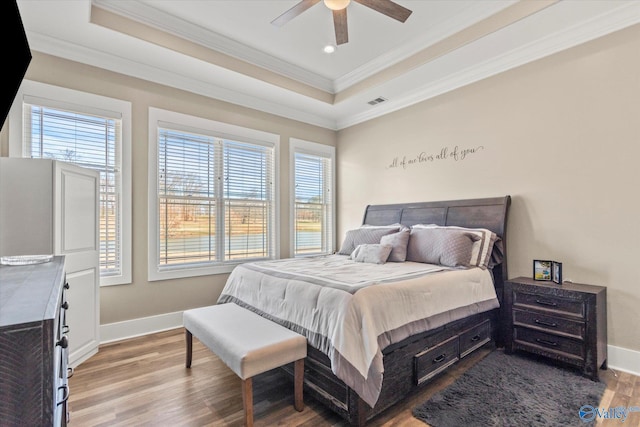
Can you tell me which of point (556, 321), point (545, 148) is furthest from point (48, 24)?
point (556, 321)

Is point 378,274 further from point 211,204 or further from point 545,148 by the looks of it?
point 211,204

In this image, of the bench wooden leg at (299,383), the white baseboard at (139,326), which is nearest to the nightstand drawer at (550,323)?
the bench wooden leg at (299,383)

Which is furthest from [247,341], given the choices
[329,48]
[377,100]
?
[377,100]

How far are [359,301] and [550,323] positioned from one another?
6.02 ft

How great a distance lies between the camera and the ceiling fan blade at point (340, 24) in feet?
8.37

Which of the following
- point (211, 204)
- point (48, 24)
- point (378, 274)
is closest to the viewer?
point (378, 274)

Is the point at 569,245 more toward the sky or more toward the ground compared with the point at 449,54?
more toward the ground

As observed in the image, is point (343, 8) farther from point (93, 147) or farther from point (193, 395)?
point (193, 395)

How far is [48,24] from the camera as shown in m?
2.75

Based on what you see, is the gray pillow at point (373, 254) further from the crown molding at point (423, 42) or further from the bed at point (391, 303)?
the crown molding at point (423, 42)

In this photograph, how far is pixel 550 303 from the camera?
266cm

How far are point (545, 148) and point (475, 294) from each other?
5.26 ft

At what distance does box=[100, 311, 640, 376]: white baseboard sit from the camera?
259 centimetres

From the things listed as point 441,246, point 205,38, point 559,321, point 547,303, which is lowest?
point 559,321
